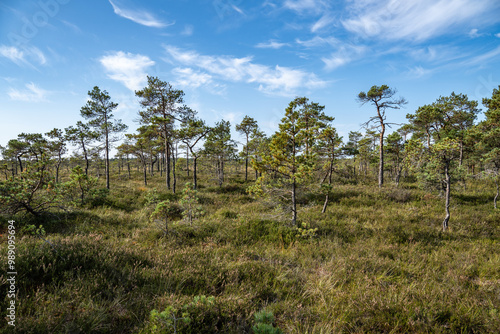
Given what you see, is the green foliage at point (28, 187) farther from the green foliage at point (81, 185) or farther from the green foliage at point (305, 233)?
the green foliage at point (305, 233)

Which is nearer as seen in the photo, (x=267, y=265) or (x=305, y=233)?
(x=267, y=265)

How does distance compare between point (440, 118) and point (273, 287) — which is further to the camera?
point (440, 118)

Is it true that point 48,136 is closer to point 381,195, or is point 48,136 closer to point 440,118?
point 381,195

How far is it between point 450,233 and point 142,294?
1143 centimetres

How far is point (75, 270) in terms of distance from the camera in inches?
149

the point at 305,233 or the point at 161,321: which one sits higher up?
the point at 161,321

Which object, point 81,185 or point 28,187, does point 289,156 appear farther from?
point 81,185

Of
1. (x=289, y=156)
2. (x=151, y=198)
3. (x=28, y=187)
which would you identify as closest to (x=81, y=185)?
(x=151, y=198)

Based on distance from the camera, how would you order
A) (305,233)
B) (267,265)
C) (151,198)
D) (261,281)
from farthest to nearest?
1. (151,198)
2. (305,233)
3. (267,265)
4. (261,281)

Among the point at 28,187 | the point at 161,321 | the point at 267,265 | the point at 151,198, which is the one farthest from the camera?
the point at 151,198

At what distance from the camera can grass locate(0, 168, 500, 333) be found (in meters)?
2.83

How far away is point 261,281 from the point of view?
4.18 meters

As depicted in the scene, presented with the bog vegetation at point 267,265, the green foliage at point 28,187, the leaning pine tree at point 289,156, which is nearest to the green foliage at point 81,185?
the bog vegetation at point 267,265

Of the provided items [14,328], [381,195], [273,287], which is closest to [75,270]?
[14,328]
